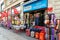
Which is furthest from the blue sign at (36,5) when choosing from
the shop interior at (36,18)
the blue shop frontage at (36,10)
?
the shop interior at (36,18)

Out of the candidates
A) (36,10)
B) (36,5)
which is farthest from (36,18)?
(36,5)

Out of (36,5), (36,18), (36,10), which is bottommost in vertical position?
(36,18)

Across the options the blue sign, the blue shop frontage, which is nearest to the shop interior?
the blue shop frontage

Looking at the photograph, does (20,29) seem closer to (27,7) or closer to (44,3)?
(27,7)

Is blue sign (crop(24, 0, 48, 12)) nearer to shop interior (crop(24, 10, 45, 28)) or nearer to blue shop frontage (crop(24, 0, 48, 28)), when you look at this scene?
blue shop frontage (crop(24, 0, 48, 28))

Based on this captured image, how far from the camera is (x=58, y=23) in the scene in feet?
41.1

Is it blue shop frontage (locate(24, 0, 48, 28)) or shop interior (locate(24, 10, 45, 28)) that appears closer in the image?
blue shop frontage (locate(24, 0, 48, 28))

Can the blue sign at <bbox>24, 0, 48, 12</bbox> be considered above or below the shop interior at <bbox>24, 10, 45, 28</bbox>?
above

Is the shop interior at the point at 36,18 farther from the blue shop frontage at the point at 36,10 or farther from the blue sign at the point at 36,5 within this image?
the blue sign at the point at 36,5

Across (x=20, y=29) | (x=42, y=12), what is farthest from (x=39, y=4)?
(x=20, y=29)

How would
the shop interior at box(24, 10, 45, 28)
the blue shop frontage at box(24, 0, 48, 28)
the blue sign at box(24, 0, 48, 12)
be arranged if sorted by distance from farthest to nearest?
1. the shop interior at box(24, 10, 45, 28)
2. the blue shop frontage at box(24, 0, 48, 28)
3. the blue sign at box(24, 0, 48, 12)

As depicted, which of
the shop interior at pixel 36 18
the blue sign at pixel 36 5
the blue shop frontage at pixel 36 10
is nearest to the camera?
the blue sign at pixel 36 5

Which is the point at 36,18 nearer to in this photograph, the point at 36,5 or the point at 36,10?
the point at 36,10

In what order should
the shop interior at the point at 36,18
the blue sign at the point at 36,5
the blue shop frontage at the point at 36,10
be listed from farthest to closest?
the shop interior at the point at 36,18, the blue shop frontage at the point at 36,10, the blue sign at the point at 36,5
